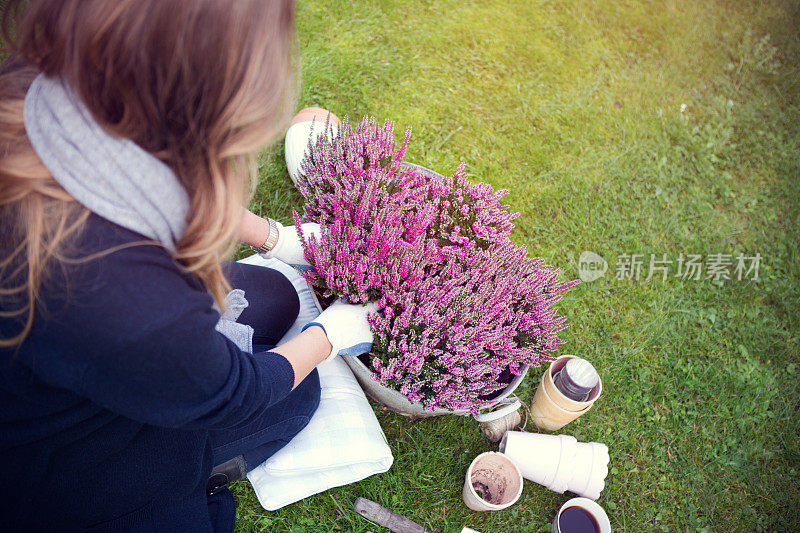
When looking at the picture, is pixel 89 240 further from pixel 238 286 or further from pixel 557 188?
pixel 557 188

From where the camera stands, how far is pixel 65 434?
142 centimetres

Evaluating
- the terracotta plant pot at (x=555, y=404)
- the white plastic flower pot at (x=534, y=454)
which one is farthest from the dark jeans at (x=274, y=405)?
the terracotta plant pot at (x=555, y=404)

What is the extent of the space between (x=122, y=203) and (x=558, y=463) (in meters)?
2.28

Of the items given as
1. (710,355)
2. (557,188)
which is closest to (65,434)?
(557,188)

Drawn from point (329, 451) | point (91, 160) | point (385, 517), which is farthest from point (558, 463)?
point (91, 160)

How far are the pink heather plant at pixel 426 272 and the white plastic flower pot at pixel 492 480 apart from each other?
46 cm

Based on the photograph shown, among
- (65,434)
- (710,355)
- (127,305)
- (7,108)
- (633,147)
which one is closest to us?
(127,305)

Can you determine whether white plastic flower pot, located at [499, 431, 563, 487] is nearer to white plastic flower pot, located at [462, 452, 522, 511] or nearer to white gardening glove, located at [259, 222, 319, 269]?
white plastic flower pot, located at [462, 452, 522, 511]

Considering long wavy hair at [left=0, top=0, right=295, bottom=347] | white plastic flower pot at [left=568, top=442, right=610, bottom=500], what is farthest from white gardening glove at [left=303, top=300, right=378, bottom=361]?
white plastic flower pot at [left=568, top=442, right=610, bottom=500]

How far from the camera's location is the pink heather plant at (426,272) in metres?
1.84

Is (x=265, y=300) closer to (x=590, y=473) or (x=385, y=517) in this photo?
(x=385, y=517)

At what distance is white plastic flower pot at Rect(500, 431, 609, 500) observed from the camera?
2393 mm

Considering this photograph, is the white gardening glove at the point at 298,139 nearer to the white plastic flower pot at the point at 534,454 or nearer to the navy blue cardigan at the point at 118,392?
the navy blue cardigan at the point at 118,392

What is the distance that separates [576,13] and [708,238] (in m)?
2.20
